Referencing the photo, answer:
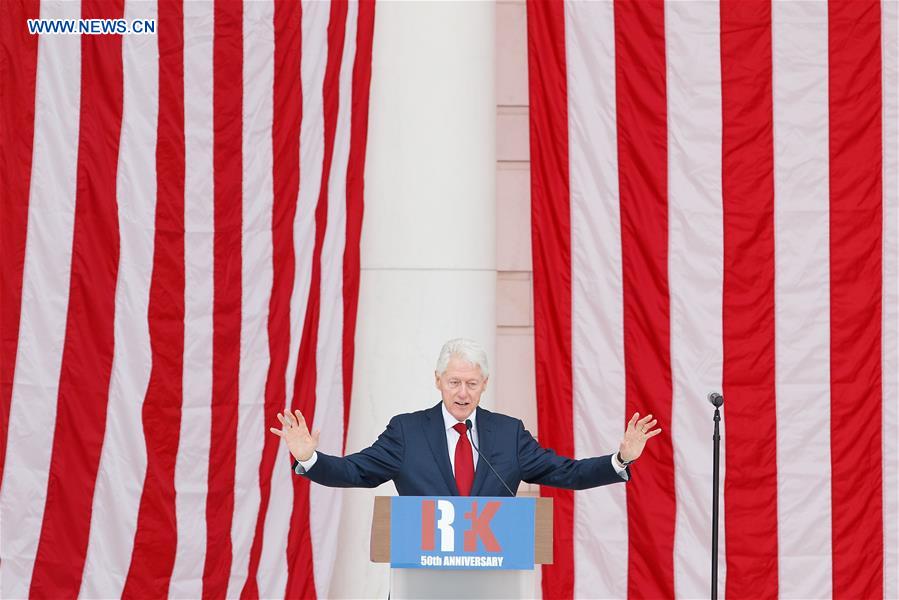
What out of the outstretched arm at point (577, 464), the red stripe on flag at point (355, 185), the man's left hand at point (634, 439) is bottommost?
the outstretched arm at point (577, 464)

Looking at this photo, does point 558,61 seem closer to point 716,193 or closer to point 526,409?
point 716,193

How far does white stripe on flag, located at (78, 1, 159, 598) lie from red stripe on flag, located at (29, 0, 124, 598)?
0.04 m

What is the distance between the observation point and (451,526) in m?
3.37

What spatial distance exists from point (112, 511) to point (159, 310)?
0.98 m

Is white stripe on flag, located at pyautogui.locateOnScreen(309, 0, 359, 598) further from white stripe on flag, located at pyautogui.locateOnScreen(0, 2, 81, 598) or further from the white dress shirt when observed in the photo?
the white dress shirt

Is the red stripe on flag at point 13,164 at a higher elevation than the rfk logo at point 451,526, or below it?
higher

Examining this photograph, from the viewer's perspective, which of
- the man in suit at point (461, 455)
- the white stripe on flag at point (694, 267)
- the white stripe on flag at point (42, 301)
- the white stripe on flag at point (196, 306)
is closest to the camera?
the man in suit at point (461, 455)

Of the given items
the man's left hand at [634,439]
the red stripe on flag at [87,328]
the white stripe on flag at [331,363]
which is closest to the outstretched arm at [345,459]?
the man's left hand at [634,439]

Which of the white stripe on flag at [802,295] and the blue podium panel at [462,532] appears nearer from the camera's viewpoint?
the blue podium panel at [462,532]

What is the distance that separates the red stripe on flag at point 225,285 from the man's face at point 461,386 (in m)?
2.26

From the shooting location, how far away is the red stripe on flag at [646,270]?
6.05 metres

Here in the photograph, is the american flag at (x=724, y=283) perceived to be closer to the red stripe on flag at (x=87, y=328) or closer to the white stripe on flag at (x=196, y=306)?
the white stripe on flag at (x=196, y=306)

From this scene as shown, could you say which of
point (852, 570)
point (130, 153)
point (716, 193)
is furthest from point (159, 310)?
point (852, 570)

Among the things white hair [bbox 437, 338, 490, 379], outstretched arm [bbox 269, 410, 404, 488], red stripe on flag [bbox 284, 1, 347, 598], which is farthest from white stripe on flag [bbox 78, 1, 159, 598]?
white hair [bbox 437, 338, 490, 379]
